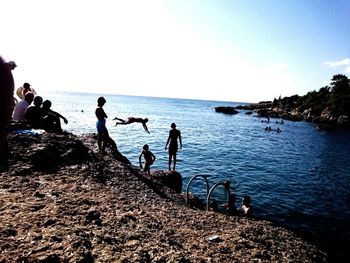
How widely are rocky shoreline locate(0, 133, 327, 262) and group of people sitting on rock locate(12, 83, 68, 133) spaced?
168cm

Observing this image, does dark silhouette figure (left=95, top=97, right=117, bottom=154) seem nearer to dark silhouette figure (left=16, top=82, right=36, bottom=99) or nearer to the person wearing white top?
the person wearing white top

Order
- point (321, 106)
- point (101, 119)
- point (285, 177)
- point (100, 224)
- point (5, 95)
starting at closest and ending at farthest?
point (5, 95) → point (100, 224) → point (101, 119) → point (285, 177) → point (321, 106)

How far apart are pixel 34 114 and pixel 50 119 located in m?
1.25

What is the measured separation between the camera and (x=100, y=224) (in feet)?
25.7

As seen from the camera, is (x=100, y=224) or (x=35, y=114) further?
(x=35, y=114)

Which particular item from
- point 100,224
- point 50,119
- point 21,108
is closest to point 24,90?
point 21,108

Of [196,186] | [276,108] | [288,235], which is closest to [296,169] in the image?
[196,186]

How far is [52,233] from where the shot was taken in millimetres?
6781

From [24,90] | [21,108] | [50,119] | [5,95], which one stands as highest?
[5,95]

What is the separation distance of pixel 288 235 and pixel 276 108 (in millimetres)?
138503

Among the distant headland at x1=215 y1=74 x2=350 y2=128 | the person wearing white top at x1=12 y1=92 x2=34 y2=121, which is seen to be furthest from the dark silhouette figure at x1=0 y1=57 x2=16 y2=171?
the distant headland at x1=215 y1=74 x2=350 y2=128

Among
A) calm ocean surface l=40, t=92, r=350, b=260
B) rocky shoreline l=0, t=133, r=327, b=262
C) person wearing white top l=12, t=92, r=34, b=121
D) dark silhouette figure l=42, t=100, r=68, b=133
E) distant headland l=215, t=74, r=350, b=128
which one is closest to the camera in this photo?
rocky shoreline l=0, t=133, r=327, b=262

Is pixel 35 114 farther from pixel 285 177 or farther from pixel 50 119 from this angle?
pixel 285 177

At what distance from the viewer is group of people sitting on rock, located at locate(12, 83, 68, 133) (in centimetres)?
1466
